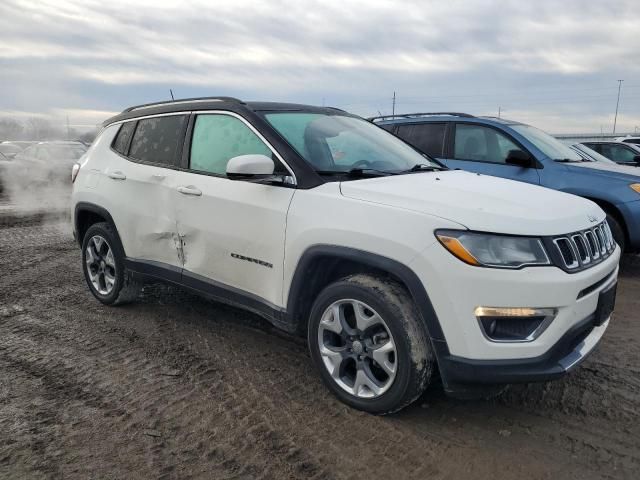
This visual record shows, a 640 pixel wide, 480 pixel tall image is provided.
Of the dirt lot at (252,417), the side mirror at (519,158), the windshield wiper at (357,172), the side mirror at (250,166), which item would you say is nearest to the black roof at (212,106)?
the side mirror at (250,166)

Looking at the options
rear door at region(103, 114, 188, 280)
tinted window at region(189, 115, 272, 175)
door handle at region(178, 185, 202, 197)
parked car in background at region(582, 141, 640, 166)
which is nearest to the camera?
tinted window at region(189, 115, 272, 175)

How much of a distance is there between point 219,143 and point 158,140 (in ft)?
2.63

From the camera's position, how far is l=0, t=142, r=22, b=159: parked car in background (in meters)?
16.3

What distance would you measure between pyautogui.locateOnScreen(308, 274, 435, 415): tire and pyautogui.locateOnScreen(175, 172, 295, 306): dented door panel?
1.35 feet

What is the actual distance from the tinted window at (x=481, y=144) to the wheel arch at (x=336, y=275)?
13.8ft

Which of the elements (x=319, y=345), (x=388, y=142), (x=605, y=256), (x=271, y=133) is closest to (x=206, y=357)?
(x=319, y=345)

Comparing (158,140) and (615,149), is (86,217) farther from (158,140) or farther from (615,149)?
(615,149)

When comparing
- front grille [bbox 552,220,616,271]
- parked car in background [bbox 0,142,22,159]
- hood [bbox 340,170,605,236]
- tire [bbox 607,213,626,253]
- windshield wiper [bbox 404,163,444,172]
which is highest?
windshield wiper [bbox 404,163,444,172]

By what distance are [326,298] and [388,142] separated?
167cm

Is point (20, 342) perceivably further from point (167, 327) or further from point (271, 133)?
point (271, 133)

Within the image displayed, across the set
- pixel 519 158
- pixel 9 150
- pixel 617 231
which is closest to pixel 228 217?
pixel 519 158

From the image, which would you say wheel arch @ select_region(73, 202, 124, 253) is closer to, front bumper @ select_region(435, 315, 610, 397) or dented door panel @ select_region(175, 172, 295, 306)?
dented door panel @ select_region(175, 172, 295, 306)

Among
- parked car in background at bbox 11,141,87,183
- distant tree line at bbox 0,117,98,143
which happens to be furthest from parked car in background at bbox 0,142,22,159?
distant tree line at bbox 0,117,98,143

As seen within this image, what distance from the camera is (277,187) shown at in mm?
3357
